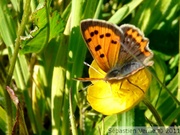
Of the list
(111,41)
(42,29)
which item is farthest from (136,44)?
(42,29)

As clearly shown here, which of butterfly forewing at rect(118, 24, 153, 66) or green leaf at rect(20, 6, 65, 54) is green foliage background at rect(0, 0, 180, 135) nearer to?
green leaf at rect(20, 6, 65, 54)

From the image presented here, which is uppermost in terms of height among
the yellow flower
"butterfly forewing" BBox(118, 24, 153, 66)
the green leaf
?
the green leaf

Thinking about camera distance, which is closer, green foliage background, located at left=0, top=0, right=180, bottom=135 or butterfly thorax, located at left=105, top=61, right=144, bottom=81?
butterfly thorax, located at left=105, top=61, right=144, bottom=81

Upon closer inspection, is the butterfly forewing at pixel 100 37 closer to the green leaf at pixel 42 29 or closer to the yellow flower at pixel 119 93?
the yellow flower at pixel 119 93

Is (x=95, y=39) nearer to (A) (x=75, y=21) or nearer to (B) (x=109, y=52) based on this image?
(B) (x=109, y=52)

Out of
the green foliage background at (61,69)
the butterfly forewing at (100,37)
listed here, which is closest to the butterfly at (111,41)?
the butterfly forewing at (100,37)

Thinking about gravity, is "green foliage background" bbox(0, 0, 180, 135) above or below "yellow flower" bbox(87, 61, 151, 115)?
above

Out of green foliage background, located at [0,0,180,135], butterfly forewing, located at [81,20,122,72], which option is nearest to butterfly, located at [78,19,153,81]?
butterfly forewing, located at [81,20,122,72]

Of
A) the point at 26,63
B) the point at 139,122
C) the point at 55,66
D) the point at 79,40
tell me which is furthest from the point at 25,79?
the point at 139,122
